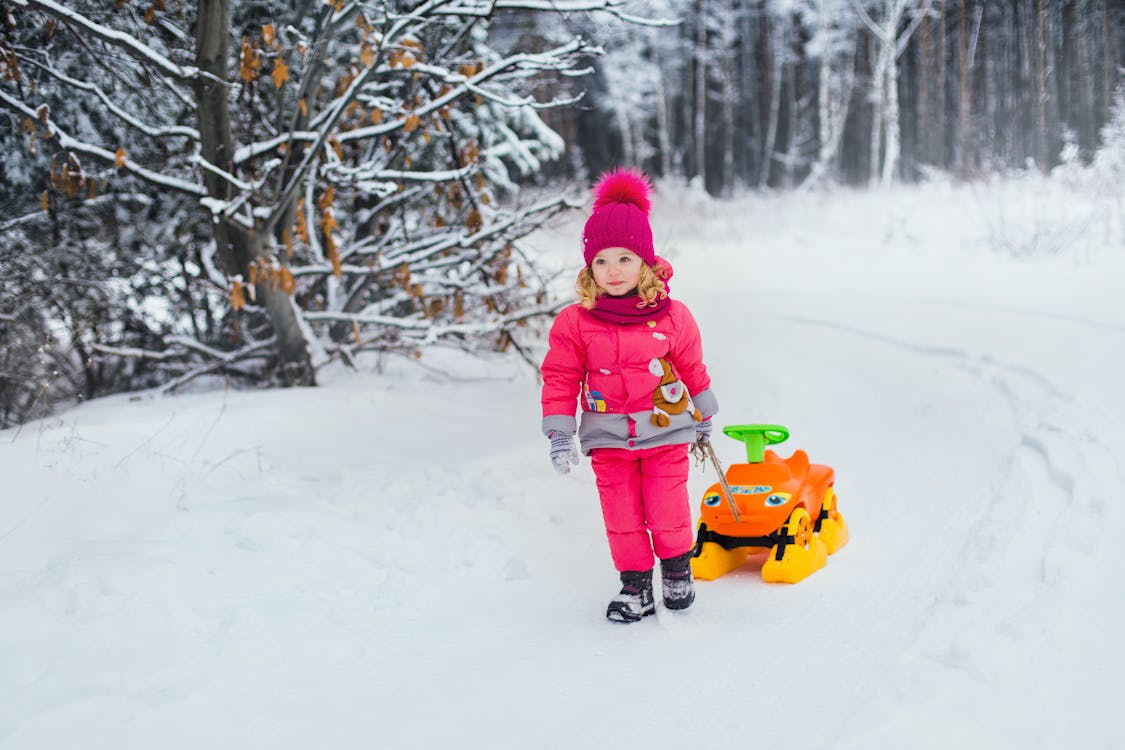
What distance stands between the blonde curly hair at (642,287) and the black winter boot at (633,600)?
1073 mm

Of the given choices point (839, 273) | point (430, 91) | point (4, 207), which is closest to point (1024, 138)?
point (839, 273)

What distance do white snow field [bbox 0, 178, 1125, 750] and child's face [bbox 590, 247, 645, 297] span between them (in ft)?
2.86

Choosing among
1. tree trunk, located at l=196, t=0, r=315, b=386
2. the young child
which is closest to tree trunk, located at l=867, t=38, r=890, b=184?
tree trunk, located at l=196, t=0, r=315, b=386

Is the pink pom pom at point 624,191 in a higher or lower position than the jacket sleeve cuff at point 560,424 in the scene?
higher

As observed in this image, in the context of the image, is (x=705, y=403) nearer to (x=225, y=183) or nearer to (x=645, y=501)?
(x=645, y=501)

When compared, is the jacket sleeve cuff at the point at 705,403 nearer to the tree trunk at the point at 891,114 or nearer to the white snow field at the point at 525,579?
the white snow field at the point at 525,579

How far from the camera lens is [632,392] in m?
3.34

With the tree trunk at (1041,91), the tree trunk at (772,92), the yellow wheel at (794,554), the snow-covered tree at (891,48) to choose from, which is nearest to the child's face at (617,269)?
the yellow wheel at (794,554)

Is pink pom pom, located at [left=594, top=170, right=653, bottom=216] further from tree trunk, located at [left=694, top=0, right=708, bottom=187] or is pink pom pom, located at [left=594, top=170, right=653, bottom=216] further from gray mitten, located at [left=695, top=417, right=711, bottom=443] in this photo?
tree trunk, located at [left=694, top=0, right=708, bottom=187]

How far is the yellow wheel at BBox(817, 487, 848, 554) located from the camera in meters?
3.89

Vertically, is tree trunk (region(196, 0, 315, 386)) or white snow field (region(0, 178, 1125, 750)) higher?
tree trunk (region(196, 0, 315, 386))

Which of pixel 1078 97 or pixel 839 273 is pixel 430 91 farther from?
pixel 1078 97

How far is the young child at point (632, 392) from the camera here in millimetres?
3346

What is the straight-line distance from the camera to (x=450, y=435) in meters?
5.88
